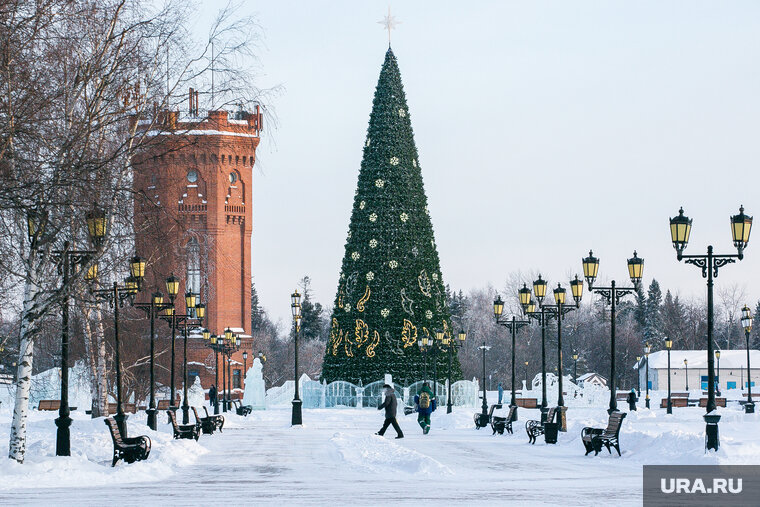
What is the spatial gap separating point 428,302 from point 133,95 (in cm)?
3717

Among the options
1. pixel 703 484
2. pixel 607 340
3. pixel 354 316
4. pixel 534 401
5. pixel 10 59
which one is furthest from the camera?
pixel 607 340

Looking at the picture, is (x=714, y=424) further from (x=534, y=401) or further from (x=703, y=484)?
(x=534, y=401)

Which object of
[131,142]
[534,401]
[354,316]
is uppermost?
[131,142]

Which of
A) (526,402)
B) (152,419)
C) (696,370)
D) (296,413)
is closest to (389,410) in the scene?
(152,419)

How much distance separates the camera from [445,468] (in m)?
19.2

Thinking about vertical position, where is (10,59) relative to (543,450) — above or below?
above

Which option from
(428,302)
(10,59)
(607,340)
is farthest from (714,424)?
(607,340)

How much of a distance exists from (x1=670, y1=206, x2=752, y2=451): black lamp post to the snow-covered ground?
22.6 inches

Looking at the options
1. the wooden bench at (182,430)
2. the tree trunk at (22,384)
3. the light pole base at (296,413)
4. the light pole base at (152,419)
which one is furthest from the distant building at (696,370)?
the tree trunk at (22,384)

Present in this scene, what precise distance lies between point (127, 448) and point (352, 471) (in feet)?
14.6

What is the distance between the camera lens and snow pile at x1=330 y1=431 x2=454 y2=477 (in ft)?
63.0

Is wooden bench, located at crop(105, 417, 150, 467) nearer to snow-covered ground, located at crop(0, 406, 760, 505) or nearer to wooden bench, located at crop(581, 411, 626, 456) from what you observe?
snow-covered ground, located at crop(0, 406, 760, 505)

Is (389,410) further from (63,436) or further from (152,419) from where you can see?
(63,436)

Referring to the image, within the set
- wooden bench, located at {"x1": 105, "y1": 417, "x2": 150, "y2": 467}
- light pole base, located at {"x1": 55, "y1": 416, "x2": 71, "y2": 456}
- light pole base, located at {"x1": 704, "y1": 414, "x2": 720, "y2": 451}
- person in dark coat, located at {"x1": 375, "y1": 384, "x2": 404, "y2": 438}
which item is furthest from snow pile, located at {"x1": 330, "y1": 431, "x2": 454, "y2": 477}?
light pole base, located at {"x1": 55, "y1": 416, "x2": 71, "y2": 456}
